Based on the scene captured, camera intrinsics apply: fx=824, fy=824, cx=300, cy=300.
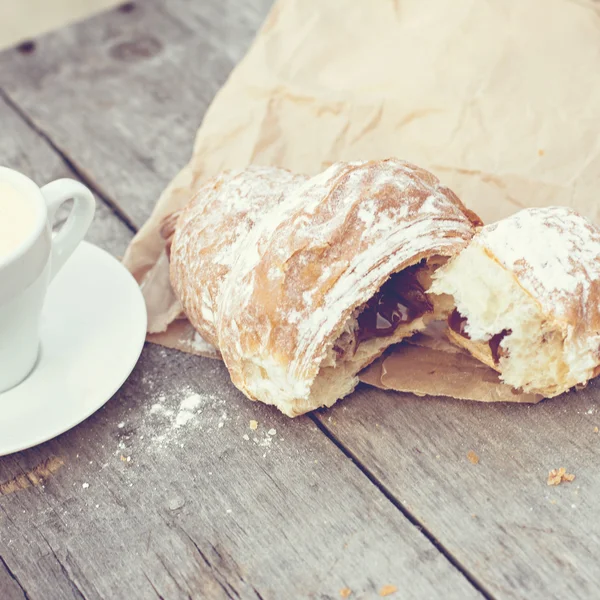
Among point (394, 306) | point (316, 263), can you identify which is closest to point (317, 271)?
point (316, 263)

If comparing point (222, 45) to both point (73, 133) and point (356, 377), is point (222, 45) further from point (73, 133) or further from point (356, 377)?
point (356, 377)

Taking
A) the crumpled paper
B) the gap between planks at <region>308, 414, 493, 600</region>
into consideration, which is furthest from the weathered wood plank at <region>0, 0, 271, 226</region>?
the gap between planks at <region>308, 414, 493, 600</region>

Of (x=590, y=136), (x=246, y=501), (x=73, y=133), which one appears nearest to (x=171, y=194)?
(x=73, y=133)

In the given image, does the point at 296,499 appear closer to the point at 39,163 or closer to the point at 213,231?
the point at 213,231

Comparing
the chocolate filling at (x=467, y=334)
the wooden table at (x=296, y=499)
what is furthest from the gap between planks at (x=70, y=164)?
the chocolate filling at (x=467, y=334)

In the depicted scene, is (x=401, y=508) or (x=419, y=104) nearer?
(x=401, y=508)

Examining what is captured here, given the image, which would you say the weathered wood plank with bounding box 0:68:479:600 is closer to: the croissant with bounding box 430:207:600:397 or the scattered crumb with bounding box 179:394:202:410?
the scattered crumb with bounding box 179:394:202:410
